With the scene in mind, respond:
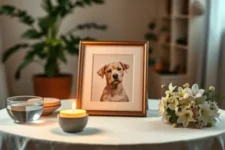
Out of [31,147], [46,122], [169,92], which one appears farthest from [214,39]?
[31,147]

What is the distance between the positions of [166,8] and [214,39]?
1057 mm

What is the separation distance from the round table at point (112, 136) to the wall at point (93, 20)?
2419 millimetres

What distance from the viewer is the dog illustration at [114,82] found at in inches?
65.7

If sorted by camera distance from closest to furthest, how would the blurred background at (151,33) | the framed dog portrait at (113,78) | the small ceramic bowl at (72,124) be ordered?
1. the small ceramic bowl at (72,124)
2. the framed dog portrait at (113,78)
3. the blurred background at (151,33)

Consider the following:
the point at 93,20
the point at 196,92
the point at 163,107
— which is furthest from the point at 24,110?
the point at 93,20

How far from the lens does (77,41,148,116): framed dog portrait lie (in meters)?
1.67

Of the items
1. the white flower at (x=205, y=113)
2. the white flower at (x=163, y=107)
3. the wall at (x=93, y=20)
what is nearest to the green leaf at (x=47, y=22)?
the wall at (x=93, y=20)

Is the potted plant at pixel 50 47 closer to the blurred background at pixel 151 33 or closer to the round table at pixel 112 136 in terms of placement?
the blurred background at pixel 151 33

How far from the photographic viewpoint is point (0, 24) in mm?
3850

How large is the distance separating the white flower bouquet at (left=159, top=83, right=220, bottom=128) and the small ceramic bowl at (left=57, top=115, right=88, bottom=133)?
320 millimetres

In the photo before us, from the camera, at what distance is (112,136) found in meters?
1.39

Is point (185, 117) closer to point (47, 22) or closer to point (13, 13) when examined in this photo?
point (47, 22)

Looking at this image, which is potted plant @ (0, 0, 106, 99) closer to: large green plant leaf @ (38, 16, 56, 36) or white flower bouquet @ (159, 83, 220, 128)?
large green plant leaf @ (38, 16, 56, 36)

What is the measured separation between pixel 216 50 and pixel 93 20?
1.38 m
